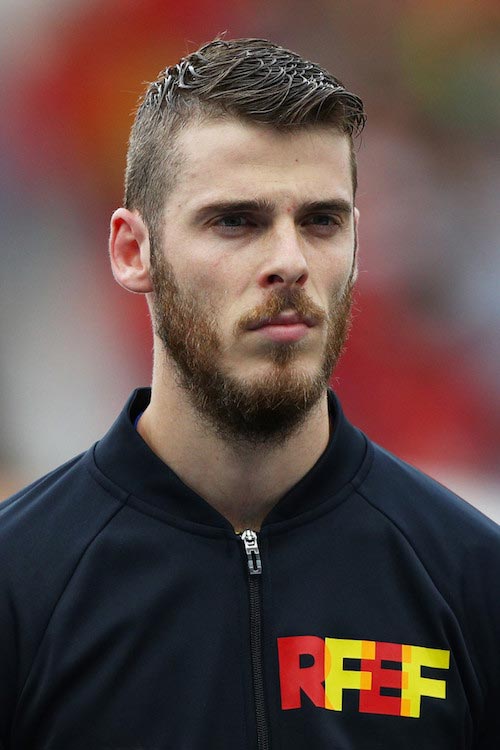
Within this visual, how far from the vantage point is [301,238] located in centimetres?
198

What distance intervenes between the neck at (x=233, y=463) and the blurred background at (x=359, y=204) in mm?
2576

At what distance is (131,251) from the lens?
86.4 inches

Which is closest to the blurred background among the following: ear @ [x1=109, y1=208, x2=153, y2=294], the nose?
ear @ [x1=109, y1=208, x2=153, y2=294]

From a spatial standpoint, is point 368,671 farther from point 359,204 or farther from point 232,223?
point 359,204

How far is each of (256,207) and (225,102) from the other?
209 mm

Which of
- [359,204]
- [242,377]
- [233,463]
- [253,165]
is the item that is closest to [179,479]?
[233,463]

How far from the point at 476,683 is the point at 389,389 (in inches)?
114

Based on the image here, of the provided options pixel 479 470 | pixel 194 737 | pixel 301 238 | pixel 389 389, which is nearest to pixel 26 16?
pixel 389 389

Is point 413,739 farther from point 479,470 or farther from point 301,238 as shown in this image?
point 479,470

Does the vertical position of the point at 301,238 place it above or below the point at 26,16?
A: below

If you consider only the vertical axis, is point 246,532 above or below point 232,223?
below

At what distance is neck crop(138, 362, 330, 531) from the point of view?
2057 millimetres

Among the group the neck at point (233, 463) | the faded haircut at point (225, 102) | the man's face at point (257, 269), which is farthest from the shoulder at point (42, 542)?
the faded haircut at point (225, 102)

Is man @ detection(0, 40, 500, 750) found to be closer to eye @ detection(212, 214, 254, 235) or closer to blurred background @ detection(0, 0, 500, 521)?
eye @ detection(212, 214, 254, 235)
